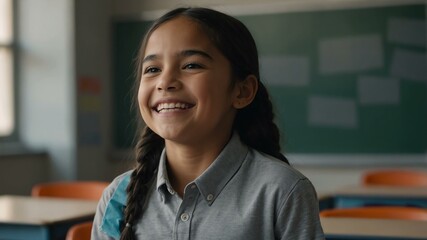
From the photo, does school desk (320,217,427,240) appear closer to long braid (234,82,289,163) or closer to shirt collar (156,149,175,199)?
long braid (234,82,289,163)

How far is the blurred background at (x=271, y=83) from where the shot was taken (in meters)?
4.95

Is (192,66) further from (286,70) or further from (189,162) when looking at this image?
(286,70)

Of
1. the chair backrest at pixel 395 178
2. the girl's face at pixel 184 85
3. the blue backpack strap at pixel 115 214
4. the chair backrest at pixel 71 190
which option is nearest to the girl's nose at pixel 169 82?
the girl's face at pixel 184 85

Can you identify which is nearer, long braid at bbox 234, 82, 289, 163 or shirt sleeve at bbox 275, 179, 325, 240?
shirt sleeve at bbox 275, 179, 325, 240

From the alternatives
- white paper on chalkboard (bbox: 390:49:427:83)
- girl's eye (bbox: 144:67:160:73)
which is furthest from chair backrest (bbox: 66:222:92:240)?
white paper on chalkboard (bbox: 390:49:427:83)

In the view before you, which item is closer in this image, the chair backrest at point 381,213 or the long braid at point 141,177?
the long braid at point 141,177

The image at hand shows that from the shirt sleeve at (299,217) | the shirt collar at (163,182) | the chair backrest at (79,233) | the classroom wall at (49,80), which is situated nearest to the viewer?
the shirt sleeve at (299,217)

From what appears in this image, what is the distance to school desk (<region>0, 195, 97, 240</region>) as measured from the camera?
8.70ft

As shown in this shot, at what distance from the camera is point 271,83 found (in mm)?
5250

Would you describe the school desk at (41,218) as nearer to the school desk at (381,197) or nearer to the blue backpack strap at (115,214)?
the school desk at (381,197)

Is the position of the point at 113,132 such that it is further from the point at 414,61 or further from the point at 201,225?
the point at 201,225

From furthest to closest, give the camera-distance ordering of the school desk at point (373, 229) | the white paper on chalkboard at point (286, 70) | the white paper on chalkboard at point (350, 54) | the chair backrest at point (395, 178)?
the white paper on chalkboard at point (286, 70), the white paper on chalkboard at point (350, 54), the chair backrest at point (395, 178), the school desk at point (373, 229)

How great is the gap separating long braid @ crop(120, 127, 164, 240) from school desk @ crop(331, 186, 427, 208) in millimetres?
2390

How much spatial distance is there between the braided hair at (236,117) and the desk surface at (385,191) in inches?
93.4
